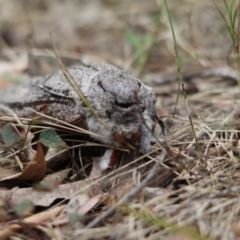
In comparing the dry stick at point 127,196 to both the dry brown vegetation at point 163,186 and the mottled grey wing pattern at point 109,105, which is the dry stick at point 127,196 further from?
the mottled grey wing pattern at point 109,105

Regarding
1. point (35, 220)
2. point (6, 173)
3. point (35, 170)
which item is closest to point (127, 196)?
point (35, 220)

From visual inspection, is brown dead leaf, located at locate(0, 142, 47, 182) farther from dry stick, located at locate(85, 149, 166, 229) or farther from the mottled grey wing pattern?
dry stick, located at locate(85, 149, 166, 229)

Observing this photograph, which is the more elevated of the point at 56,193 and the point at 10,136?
the point at 10,136

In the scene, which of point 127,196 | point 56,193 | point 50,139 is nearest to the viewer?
point 127,196

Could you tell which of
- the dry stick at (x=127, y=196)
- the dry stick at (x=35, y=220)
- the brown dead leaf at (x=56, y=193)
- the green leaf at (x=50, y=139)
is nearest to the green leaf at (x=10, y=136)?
the green leaf at (x=50, y=139)

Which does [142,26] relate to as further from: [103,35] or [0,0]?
[0,0]

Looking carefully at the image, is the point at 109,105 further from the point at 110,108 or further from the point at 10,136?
the point at 10,136
